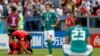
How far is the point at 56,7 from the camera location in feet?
107

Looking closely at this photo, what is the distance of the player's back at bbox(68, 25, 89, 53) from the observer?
38.6ft

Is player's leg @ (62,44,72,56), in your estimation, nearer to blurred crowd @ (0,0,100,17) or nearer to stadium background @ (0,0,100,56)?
stadium background @ (0,0,100,56)

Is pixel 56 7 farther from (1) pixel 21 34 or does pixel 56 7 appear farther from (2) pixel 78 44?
(2) pixel 78 44

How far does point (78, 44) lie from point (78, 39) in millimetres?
128

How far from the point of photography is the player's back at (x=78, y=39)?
11.8 meters

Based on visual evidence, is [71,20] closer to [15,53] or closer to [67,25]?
[67,25]

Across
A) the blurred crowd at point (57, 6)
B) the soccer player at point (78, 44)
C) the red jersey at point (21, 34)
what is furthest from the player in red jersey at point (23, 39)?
the soccer player at point (78, 44)

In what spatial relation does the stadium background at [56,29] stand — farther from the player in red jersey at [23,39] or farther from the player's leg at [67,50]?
the player's leg at [67,50]

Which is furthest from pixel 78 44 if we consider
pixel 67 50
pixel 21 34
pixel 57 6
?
pixel 57 6

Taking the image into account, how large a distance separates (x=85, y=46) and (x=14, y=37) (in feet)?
34.4

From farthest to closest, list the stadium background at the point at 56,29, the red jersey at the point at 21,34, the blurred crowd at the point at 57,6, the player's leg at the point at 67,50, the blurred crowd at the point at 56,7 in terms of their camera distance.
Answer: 1. the blurred crowd at the point at 57,6
2. the blurred crowd at the point at 56,7
3. the stadium background at the point at 56,29
4. the red jersey at the point at 21,34
5. the player's leg at the point at 67,50

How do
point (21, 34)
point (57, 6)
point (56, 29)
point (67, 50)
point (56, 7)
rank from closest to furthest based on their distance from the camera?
point (67, 50), point (21, 34), point (56, 29), point (56, 7), point (57, 6)

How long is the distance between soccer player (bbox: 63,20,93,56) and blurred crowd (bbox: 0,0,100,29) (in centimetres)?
1832

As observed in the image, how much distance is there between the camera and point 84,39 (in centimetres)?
1189
